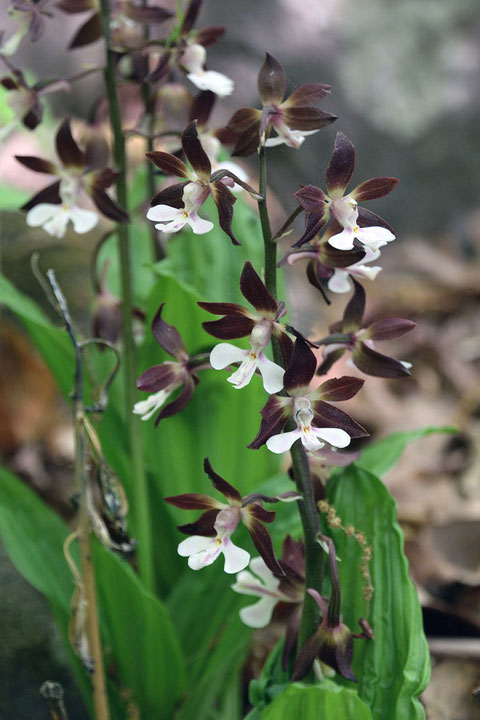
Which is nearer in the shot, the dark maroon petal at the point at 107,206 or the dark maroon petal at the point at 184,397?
the dark maroon petal at the point at 184,397

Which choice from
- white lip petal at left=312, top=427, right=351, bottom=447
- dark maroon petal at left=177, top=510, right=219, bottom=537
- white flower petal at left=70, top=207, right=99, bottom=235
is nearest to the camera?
white lip petal at left=312, top=427, right=351, bottom=447

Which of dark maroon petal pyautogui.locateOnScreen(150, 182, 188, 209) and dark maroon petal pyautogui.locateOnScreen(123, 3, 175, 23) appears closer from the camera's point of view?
dark maroon petal pyautogui.locateOnScreen(150, 182, 188, 209)

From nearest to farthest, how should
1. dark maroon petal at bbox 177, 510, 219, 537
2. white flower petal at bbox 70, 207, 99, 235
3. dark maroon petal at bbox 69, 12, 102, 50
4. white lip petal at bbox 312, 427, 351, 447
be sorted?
white lip petal at bbox 312, 427, 351, 447 → dark maroon petal at bbox 177, 510, 219, 537 → white flower petal at bbox 70, 207, 99, 235 → dark maroon petal at bbox 69, 12, 102, 50

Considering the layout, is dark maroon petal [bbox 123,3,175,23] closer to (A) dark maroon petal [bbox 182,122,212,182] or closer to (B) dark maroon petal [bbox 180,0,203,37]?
(B) dark maroon petal [bbox 180,0,203,37]

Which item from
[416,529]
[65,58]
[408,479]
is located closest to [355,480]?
[416,529]

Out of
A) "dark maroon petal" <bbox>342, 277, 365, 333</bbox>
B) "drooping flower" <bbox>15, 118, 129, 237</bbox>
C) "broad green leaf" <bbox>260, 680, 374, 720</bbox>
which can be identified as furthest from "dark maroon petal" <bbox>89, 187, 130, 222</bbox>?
"broad green leaf" <bbox>260, 680, 374, 720</bbox>

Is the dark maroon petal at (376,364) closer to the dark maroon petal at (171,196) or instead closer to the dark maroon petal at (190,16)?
the dark maroon petal at (171,196)

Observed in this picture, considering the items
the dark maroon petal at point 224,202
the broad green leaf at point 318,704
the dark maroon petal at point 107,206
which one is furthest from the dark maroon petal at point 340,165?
the broad green leaf at point 318,704

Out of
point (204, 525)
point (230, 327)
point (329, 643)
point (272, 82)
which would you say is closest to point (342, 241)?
point (230, 327)
